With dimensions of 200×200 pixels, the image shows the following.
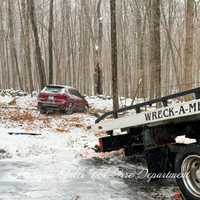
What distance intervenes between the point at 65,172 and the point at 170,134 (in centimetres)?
238

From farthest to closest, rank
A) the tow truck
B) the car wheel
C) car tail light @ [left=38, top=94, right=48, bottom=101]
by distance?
1. the car wheel
2. car tail light @ [left=38, top=94, right=48, bottom=101]
3. the tow truck

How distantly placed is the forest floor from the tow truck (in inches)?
16.8

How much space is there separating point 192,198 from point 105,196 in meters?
1.29

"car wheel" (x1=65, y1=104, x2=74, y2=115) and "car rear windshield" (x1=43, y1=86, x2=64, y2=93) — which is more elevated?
"car rear windshield" (x1=43, y1=86, x2=64, y2=93)

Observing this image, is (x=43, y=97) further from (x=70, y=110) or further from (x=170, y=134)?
(x=170, y=134)

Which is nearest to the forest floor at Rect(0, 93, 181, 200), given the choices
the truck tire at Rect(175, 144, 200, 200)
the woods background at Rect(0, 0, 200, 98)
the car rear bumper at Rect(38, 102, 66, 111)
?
the truck tire at Rect(175, 144, 200, 200)

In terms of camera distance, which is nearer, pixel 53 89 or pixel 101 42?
pixel 53 89

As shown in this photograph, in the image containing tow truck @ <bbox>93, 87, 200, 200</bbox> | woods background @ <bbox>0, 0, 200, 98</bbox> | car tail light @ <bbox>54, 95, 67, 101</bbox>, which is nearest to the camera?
tow truck @ <bbox>93, 87, 200, 200</bbox>

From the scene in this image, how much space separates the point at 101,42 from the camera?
34594mm

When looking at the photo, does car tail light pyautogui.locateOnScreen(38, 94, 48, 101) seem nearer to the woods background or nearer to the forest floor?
the woods background

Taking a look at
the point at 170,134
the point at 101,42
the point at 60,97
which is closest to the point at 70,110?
the point at 60,97

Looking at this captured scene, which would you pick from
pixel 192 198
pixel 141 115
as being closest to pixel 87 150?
pixel 141 115

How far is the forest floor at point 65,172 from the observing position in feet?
21.3

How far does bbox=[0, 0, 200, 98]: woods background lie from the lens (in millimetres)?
18105
